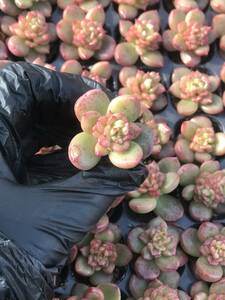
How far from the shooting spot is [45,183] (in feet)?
4.43

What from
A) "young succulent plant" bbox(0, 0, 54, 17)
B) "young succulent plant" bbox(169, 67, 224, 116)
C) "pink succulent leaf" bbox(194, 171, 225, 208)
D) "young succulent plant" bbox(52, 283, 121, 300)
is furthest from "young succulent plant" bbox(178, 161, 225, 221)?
"young succulent plant" bbox(0, 0, 54, 17)

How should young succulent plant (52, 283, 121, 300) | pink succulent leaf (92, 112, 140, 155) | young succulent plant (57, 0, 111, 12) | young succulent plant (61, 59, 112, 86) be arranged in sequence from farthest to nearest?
young succulent plant (57, 0, 111, 12) → young succulent plant (61, 59, 112, 86) → young succulent plant (52, 283, 121, 300) → pink succulent leaf (92, 112, 140, 155)

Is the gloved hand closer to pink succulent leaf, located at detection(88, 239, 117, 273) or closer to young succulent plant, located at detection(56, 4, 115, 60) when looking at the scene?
pink succulent leaf, located at detection(88, 239, 117, 273)

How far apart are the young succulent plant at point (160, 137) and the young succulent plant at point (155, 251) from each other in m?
0.23

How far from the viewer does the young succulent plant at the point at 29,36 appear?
1871mm

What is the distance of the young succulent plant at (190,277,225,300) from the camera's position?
5.36ft

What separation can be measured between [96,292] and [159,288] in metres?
0.18

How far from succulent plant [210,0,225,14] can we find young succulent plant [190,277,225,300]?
3.11ft

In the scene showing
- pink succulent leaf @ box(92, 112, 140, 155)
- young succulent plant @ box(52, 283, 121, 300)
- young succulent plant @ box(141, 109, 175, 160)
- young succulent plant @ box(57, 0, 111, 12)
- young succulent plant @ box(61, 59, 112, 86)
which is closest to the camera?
pink succulent leaf @ box(92, 112, 140, 155)

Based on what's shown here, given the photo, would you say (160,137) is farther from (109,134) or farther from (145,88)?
(109,134)

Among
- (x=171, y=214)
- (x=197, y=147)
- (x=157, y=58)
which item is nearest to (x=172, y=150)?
(x=197, y=147)

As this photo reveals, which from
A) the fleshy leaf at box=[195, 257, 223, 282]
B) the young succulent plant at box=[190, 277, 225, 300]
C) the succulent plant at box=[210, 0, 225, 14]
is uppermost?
the succulent plant at box=[210, 0, 225, 14]

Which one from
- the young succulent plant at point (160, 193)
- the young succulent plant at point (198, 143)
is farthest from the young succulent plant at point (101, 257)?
the young succulent plant at point (198, 143)

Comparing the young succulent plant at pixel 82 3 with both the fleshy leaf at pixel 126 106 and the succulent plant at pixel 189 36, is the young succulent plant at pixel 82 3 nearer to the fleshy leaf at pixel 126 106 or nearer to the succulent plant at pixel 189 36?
the succulent plant at pixel 189 36
